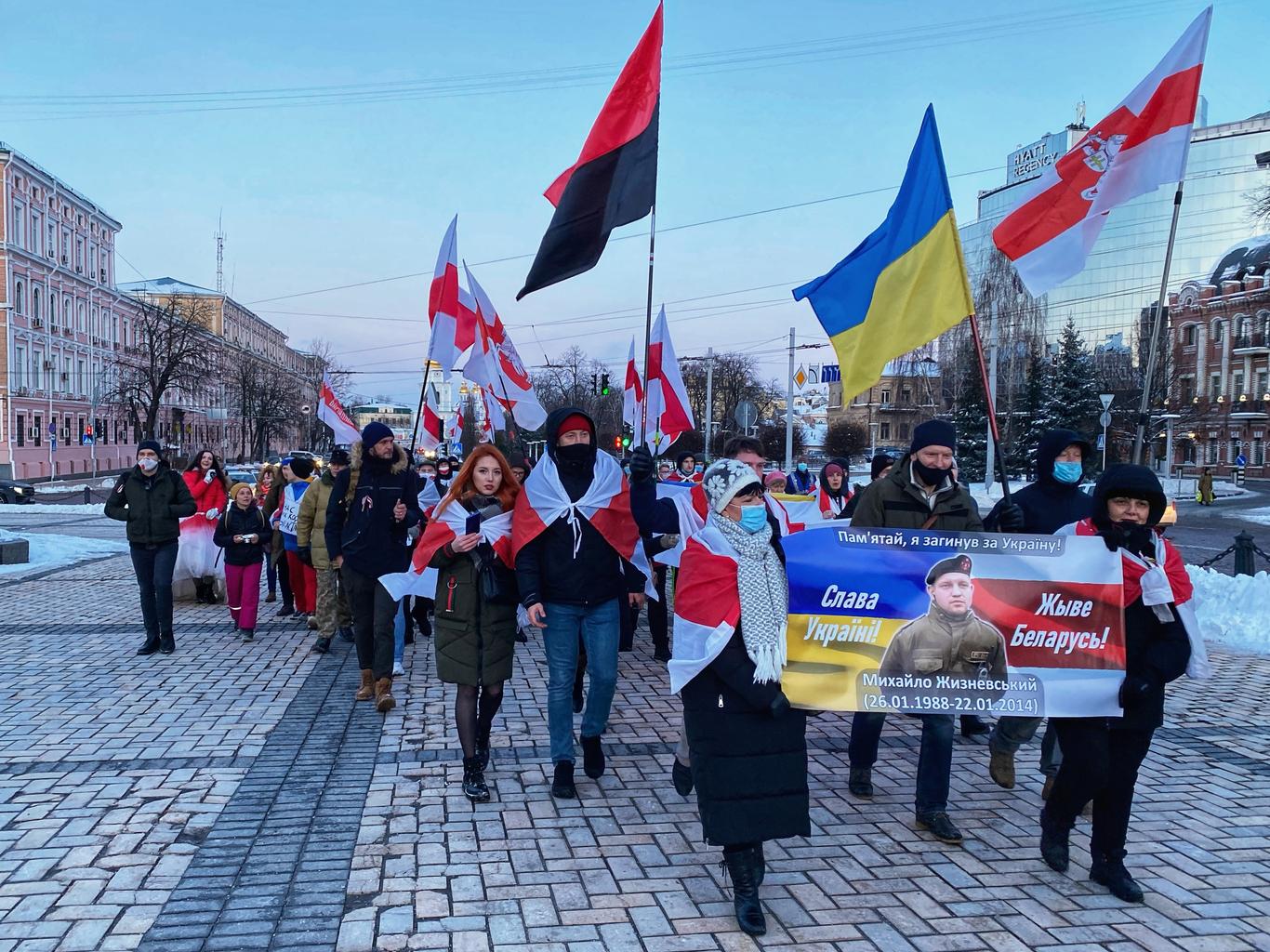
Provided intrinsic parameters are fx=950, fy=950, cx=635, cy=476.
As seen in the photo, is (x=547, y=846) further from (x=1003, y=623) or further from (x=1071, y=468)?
(x=1071, y=468)

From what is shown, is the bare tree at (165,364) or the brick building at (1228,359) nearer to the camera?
the bare tree at (165,364)

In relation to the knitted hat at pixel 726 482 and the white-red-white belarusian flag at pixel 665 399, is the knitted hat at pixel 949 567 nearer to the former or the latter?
the knitted hat at pixel 726 482

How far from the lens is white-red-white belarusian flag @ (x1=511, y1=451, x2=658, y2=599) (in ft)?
17.0

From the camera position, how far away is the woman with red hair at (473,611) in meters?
5.17

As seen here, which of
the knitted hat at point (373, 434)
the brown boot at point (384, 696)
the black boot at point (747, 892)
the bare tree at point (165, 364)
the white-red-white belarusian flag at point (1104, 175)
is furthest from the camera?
the bare tree at point (165, 364)

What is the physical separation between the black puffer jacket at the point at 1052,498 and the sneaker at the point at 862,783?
154 cm

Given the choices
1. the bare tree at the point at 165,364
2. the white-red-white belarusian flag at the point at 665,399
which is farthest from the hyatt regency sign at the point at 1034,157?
the white-red-white belarusian flag at the point at 665,399

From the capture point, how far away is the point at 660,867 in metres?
4.23

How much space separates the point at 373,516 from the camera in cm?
703

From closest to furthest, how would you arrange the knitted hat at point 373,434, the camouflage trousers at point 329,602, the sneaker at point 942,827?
the sneaker at point 942,827 → the knitted hat at point 373,434 → the camouflage trousers at point 329,602

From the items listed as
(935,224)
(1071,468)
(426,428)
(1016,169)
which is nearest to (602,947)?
(1071,468)

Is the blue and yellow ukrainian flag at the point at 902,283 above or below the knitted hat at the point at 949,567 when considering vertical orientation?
above

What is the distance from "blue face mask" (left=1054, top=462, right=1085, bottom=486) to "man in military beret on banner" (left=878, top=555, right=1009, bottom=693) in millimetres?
1272

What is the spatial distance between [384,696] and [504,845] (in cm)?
260
